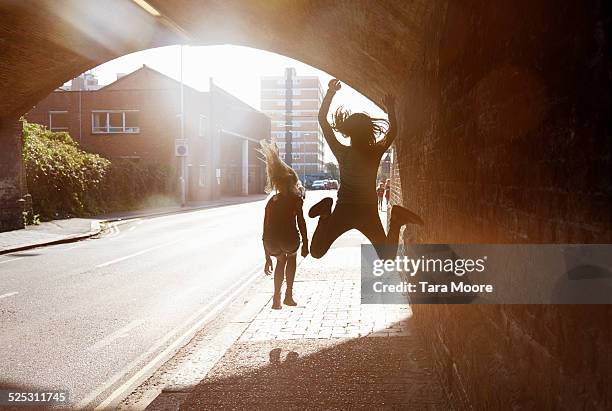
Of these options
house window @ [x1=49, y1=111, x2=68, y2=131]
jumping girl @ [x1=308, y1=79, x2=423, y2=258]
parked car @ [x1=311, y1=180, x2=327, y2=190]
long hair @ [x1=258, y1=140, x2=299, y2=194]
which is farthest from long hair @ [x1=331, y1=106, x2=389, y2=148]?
parked car @ [x1=311, y1=180, x2=327, y2=190]

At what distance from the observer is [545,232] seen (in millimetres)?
2248

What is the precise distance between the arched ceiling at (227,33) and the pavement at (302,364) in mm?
2866

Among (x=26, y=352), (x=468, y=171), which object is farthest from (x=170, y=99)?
(x=468, y=171)

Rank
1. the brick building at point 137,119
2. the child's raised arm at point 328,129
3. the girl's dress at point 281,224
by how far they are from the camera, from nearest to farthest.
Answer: the child's raised arm at point 328,129
the girl's dress at point 281,224
the brick building at point 137,119

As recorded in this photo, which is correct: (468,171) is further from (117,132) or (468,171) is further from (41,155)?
(117,132)

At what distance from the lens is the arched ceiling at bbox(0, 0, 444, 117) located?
621 centimetres

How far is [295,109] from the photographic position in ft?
446

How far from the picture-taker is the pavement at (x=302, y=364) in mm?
4473

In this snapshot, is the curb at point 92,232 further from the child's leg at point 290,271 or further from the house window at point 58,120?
the house window at point 58,120

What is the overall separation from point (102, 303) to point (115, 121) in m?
37.6

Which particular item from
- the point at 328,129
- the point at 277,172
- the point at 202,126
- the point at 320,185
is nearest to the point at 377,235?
the point at 328,129

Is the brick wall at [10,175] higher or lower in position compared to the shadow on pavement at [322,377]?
higher

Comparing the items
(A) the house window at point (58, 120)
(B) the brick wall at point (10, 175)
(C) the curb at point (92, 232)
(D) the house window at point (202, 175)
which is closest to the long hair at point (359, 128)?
(C) the curb at point (92, 232)

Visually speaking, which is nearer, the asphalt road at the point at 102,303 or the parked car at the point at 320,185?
the asphalt road at the point at 102,303
